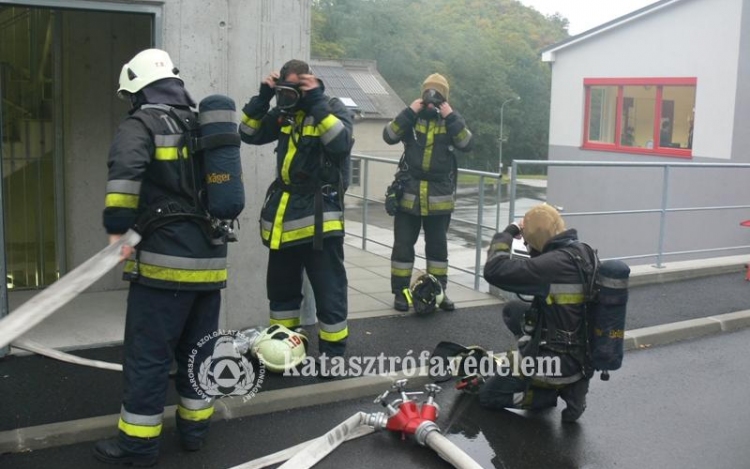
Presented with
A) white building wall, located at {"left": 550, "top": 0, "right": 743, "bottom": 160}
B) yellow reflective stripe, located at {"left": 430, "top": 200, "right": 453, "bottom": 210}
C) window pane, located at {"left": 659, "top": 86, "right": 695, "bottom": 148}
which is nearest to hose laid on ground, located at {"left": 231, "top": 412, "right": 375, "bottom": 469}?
yellow reflective stripe, located at {"left": 430, "top": 200, "right": 453, "bottom": 210}

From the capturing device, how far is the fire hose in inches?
179

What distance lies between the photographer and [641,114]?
72.8 feet

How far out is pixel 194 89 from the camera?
6.21 meters

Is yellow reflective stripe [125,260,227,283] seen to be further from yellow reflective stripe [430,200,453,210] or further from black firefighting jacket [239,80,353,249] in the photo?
yellow reflective stripe [430,200,453,210]

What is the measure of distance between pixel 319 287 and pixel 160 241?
155 cm

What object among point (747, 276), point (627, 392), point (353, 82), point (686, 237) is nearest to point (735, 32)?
point (686, 237)

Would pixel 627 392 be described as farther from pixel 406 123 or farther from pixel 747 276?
pixel 747 276

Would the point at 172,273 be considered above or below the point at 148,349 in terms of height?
above

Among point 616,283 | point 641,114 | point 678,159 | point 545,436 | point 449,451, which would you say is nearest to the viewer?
point 449,451

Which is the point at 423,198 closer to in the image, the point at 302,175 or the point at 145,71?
the point at 302,175

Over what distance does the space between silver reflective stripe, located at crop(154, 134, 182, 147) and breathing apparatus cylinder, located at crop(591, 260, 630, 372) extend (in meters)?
2.50

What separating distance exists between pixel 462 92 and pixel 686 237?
12909 millimetres

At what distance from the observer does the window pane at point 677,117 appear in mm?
20562

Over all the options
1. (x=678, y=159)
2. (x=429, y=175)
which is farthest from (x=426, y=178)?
(x=678, y=159)
